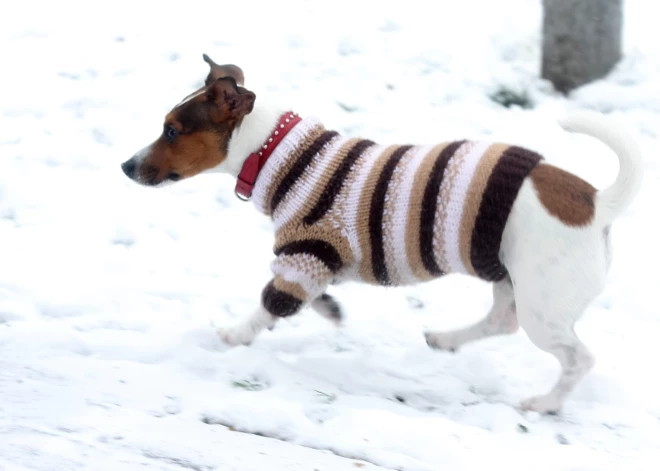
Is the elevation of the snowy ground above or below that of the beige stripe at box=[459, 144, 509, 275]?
below

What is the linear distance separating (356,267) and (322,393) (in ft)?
1.64

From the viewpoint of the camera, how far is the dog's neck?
113 inches

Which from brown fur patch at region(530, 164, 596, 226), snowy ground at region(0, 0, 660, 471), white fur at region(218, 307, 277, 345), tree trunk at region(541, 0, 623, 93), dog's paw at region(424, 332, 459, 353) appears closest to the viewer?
snowy ground at region(0, 0, 660, 471)

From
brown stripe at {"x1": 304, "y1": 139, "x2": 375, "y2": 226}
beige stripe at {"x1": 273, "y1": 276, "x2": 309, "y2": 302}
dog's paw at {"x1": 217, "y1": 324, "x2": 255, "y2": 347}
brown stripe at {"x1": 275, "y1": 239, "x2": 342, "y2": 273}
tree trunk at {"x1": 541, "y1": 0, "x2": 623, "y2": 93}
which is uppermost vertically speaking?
tree trunk at {"x1": 541, "y1": 0, "x2": 623, "y2": 93}

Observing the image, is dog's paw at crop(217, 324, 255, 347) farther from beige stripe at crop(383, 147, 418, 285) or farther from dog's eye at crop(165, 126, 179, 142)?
dog's eye at crop(165, 126, 179, 142)

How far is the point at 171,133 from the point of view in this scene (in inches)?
114

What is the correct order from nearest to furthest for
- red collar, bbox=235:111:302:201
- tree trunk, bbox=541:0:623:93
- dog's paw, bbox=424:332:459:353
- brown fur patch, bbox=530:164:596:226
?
brown fur patch, bbox=530:164:596:226
red collar, bbox=235:111:302:201
dog's paw, bbox=424:332:459:353
tree trunk, bbox=541:0:623:93

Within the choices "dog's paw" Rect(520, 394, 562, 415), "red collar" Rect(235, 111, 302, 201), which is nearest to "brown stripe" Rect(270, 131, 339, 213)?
"red collar" Rect(235, 111, 302, 201)

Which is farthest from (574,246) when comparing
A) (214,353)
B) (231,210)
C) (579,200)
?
(231,210)

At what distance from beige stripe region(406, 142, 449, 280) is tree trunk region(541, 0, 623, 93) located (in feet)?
8.96

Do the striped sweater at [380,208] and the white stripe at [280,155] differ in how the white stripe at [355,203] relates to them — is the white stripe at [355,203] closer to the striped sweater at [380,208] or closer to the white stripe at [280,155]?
the striped sweater at [380,208]

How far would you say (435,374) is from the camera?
305cm

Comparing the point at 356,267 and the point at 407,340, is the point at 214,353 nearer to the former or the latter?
the point at 356,267

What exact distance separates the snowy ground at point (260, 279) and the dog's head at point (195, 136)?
2.17ft
